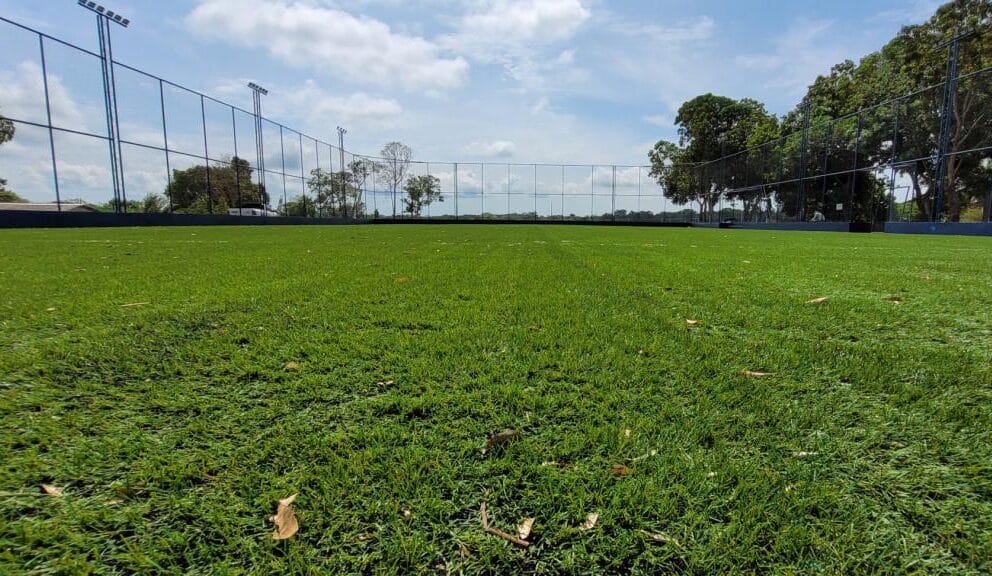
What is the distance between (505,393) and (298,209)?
30.5 metres

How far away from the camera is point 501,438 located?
47.5 inches

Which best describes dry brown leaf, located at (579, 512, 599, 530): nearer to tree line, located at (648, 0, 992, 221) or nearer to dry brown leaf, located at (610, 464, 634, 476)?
dry brown leaf, located at (610, 464, 634, 476)

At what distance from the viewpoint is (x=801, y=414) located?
136 centimetres

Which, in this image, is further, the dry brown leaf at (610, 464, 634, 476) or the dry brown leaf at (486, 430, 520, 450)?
the dry brown leaf at (486, 430, 520, 450)

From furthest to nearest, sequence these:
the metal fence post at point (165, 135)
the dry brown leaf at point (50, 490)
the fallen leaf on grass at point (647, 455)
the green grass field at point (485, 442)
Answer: the metal fence post at point (165, 135) < the fallen leaf on grass at point (647, 455) < the dry brown leaf at point (50, 490) < the green grass field at point (485, 442)

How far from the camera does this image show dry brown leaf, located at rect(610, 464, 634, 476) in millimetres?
1056

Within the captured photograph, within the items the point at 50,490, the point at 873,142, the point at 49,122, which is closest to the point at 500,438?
the point at 50,490

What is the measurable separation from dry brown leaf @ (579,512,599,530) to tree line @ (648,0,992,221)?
21304 millimetres

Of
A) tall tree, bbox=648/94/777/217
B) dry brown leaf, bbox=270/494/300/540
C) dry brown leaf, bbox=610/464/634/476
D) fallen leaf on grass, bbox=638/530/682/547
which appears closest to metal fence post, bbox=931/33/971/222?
tall tree, bbox=648/94/777/217

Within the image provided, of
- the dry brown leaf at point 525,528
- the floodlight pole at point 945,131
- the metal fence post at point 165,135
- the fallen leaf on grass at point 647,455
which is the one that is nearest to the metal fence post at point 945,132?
the floodlight pole at point 945,131

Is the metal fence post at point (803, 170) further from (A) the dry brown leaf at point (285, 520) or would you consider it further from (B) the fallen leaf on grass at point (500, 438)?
(A) the dry brown leaf at point (285, 520)

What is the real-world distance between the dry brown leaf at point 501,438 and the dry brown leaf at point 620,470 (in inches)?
10.7

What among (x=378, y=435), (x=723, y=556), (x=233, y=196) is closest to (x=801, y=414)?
(x=723, y=556)

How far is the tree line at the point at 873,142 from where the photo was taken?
15.7 metres
